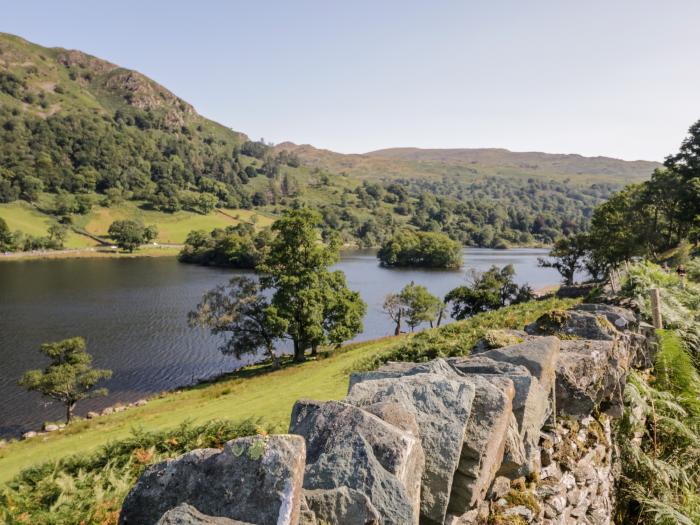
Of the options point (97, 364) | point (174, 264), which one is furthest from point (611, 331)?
point (174, 264)

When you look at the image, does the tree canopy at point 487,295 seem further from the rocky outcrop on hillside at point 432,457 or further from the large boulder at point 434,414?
the large boulder at point 434,414

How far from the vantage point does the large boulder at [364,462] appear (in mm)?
3768

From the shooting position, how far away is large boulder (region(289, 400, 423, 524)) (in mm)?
3768

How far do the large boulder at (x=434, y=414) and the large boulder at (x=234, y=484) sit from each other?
6.06 ft

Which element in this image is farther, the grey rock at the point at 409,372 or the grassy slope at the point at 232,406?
the grassy slope at the point at 232,406

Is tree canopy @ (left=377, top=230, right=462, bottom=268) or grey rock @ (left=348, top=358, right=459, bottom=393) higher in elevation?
grey rock @ (left=348, top=358, right=459, bottom=393)

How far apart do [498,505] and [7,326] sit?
3049 inches

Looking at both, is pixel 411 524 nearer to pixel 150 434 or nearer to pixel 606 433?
pixel 606 433

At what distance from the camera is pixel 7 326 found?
62344 millimetres

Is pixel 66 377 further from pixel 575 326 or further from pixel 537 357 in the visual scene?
pixel 537 357

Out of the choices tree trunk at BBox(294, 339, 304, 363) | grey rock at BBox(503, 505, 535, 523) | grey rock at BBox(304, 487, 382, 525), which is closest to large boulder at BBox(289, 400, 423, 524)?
grey rock at BBox(304, 487, 382, 525)

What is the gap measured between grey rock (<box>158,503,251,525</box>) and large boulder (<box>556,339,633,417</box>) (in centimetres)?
659

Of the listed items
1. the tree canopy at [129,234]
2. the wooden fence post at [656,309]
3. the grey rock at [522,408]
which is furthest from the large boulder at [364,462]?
the tree canopy at [129,234]

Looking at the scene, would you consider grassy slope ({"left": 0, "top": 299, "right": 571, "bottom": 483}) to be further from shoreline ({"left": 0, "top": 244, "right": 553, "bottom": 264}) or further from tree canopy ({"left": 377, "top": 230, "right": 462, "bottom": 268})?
shoreline ({"left": 0, "top": 244, "right": 553, "bottom": 264})
